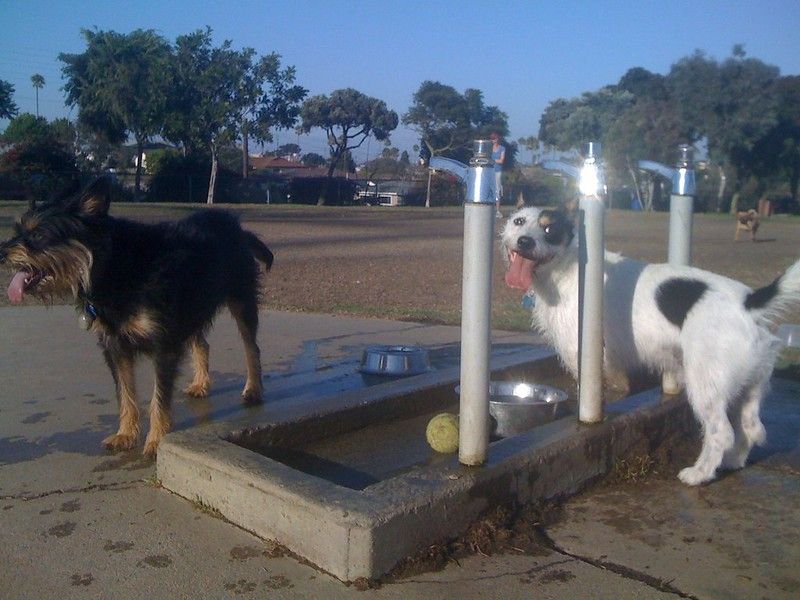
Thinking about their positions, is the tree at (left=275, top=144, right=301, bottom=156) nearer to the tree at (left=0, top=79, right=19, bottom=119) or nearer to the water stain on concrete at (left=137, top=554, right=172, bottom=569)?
the tree at (left=0, top=79, right=19, bottom=119)

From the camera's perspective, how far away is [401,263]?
18.7m

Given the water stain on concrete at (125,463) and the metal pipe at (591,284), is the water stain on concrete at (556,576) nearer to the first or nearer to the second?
the metal pipe at (591,284)

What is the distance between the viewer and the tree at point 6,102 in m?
60.8

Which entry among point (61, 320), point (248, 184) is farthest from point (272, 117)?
point (61, 320)

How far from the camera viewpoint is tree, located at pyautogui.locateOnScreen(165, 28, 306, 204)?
176 ft

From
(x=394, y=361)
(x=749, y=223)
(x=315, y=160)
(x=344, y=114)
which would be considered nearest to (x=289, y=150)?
(x=315, y=160)

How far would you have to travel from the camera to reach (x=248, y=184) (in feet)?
198

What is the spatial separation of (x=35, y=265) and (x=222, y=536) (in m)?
1.94

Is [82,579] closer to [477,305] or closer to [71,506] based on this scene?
[71,506]

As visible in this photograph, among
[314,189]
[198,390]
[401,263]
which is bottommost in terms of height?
[198,390]

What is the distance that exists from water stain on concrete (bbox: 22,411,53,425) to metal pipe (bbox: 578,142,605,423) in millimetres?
3628

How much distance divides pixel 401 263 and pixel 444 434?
14171mm

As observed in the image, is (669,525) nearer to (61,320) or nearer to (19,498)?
(19,498)

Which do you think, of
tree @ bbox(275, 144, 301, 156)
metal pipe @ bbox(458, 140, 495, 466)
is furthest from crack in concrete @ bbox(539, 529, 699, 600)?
tree @ bbox(275, 144, 301, 156)
